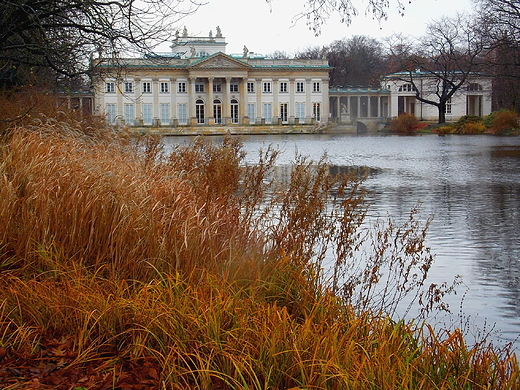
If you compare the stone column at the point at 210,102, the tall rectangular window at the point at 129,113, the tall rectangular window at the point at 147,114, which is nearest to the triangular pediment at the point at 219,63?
the stone column at the point at 210,102

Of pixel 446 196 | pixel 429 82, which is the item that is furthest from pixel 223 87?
pixel 446 196

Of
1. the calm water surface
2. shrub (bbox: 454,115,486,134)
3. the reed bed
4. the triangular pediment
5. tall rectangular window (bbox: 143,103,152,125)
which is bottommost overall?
the calm water surface

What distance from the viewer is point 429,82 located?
64.2 m

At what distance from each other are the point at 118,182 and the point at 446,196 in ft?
30.1

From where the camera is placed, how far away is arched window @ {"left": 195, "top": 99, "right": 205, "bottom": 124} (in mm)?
78625

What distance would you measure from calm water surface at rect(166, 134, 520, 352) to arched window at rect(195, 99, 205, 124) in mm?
56080

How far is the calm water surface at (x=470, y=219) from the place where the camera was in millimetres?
6191

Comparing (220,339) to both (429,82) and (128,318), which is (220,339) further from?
(429,82)

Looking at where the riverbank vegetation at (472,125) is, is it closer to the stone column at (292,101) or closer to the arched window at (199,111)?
the stone column at (292,101)

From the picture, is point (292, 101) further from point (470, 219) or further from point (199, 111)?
point (470, 219)

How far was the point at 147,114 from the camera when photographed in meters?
76.9

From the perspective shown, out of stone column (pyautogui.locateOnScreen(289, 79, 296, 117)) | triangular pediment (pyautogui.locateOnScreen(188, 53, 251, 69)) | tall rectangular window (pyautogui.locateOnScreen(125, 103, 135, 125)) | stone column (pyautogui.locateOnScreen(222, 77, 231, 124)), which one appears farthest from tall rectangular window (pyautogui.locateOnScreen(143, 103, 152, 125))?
stone column (pyautogui.locateOnScreen(289, 79, 296, 117))

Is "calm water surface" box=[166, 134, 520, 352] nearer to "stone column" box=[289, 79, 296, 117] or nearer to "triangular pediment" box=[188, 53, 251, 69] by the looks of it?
"triangular pediment" box=[188, 53, 251, 69]

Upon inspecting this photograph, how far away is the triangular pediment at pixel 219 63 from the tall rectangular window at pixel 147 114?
20.2 ft
